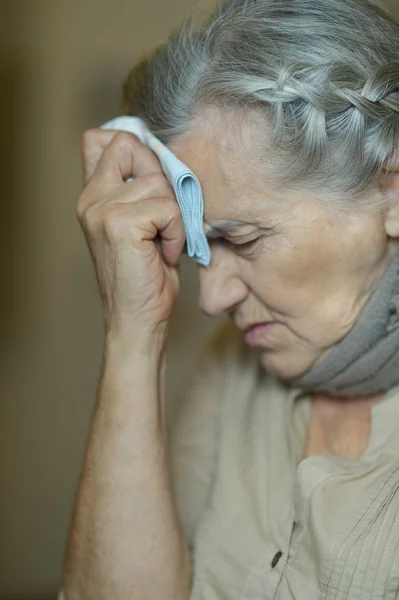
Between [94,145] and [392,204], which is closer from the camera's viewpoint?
[392,204]

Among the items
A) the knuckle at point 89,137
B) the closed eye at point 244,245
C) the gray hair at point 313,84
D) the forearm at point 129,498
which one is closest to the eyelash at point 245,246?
the closed eye at point 244,245

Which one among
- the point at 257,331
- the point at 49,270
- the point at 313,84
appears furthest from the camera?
the point at 49,270

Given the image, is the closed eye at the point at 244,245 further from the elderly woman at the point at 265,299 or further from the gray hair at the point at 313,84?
the gray hair at the point at 313,84

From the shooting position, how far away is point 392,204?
132cm

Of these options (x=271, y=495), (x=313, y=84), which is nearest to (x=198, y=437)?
(x=271, y=495)

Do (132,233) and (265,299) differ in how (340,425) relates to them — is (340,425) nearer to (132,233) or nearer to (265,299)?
(265,299)

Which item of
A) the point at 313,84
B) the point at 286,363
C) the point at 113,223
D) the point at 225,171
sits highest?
the point at 313,84

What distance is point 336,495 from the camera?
134 cm

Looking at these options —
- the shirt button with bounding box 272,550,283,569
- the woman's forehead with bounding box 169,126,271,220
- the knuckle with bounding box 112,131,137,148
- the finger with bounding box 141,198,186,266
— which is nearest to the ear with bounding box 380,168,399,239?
the woman's forehead with bounding box 169,126,271,220

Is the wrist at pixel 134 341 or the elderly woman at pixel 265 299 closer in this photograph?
the elderly woman at pixel 265 299

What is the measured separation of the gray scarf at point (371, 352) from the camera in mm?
1334

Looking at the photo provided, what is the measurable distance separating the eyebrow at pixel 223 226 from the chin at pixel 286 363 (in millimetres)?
241

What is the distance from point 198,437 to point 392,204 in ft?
1.99

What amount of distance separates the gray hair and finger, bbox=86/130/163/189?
0.47 feet
